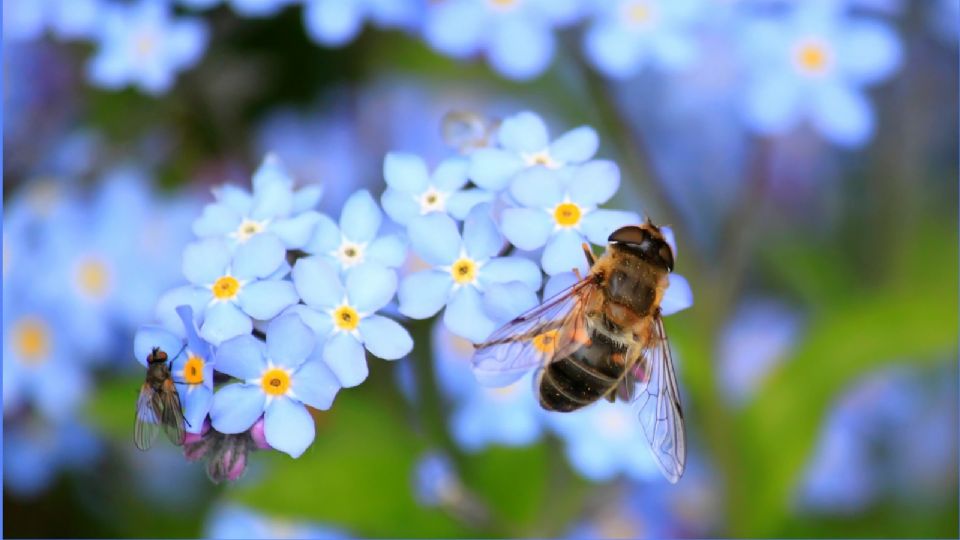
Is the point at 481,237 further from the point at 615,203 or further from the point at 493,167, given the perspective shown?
the point at 615,203

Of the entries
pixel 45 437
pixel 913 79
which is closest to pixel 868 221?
pixel 913 79

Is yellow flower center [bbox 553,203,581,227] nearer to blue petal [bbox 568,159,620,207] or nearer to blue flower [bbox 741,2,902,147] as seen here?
blue petal [bbox 568,159,620,207]

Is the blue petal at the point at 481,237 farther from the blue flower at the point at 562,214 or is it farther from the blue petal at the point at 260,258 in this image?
the blue petal at the point at 260,258

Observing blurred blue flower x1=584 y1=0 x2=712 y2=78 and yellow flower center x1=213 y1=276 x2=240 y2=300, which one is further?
blurred blue flower x1=584 y1=0 x2=712 y2=78

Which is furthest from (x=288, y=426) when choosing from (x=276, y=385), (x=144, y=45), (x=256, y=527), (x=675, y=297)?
(x=144, y=45)

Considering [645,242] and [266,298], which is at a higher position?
[645,242]

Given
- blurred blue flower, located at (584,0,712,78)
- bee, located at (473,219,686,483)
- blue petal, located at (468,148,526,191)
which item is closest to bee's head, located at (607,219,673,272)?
bee, located at (473,219,686,483)

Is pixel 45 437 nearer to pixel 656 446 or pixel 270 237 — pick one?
pixel 270 237
